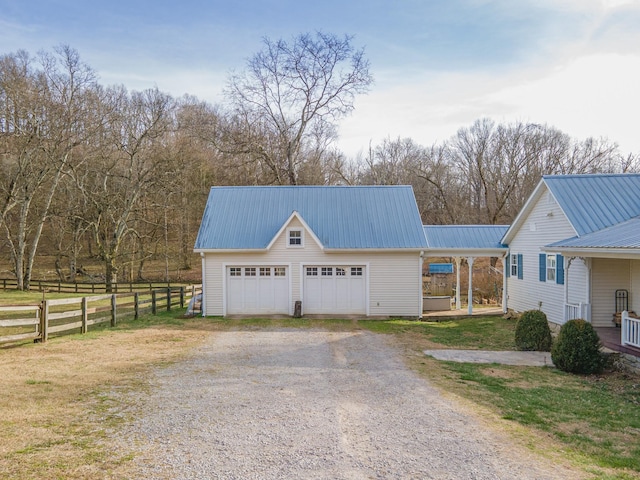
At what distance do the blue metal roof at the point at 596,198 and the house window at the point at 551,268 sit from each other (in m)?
1.84

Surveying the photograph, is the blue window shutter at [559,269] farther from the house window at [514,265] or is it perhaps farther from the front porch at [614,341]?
the house window at [514,265]

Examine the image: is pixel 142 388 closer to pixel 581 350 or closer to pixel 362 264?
pixel 581 350

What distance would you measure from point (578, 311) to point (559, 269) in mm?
2205

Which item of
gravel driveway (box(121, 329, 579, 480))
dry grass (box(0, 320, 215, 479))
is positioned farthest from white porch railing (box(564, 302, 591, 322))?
dry grass (box(0, 320, 215, 479))

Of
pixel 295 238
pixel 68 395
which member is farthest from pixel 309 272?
pixel 68 395

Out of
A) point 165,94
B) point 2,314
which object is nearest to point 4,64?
point 165,94

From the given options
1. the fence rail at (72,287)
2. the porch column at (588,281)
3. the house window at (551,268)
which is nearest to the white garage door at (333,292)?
the house window at (551,268)

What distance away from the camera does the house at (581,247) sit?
13328mm

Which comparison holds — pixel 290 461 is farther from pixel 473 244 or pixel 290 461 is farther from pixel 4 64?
pixel 4 64

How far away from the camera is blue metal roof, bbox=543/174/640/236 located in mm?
14596

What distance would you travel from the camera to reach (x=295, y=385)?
904 cm

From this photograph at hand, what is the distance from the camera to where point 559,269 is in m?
15.5

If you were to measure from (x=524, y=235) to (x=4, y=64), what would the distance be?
99.0ft

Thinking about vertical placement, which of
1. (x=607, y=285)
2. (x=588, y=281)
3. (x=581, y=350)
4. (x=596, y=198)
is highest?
(x=596, y=198)
